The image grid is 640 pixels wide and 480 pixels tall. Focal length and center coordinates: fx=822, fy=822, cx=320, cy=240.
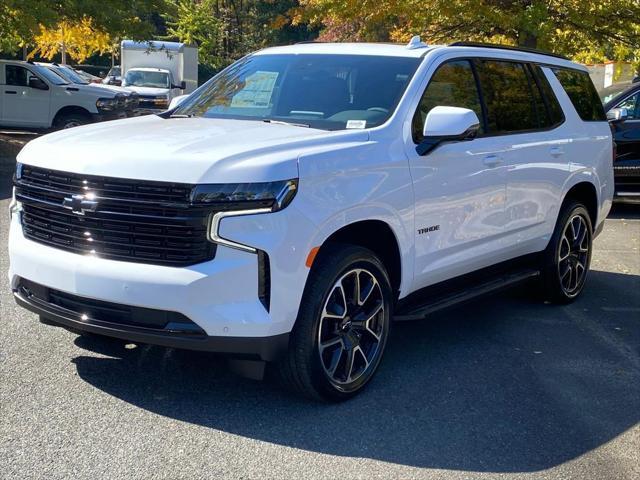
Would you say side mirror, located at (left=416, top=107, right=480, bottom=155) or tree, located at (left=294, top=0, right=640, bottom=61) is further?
tree, located at (left=294, top=0, right=640, bottom=61)

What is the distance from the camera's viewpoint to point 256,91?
569 cm

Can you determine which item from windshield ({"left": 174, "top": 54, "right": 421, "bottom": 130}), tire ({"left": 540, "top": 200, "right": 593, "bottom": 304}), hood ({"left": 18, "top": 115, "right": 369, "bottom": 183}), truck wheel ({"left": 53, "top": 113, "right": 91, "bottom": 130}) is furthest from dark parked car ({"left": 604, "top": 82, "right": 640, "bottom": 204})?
truck wheel ({"left": 53, "top": 113, "right": 91, "bottom": 130})

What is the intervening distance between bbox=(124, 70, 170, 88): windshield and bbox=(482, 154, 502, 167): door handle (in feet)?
66.8

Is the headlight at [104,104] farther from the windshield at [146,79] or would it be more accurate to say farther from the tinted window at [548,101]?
the tinted window at [548,101]

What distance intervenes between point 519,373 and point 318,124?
2.06 meters

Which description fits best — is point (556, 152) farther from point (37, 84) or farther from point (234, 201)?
point (37, 84)

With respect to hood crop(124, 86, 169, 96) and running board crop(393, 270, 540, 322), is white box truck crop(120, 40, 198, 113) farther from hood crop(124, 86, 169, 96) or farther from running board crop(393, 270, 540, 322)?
running board crop(393, 270, 540, 322)

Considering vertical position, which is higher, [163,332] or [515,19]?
[515,19]

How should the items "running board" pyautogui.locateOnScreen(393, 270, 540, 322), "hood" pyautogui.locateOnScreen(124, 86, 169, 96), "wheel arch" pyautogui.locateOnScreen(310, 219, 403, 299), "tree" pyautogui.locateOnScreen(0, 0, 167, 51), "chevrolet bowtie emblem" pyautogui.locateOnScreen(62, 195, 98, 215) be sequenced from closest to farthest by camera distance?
"chevrolet bowtie emblem" pyautogui.locateOnScreen(62, 195, 98, 215), "wheel arch" pyautogui.locateOnScreen(310, 219, 403, 299), "running board" pyautogui.locateOnScreen(393, 270, 540, 322), "tree" pyautogui.locateOnScreen(0, 0, 167, 51), "hood" pyautogui.locateOnScreen(124, 86, 169, 96)

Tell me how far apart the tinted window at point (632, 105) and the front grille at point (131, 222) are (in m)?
9.56

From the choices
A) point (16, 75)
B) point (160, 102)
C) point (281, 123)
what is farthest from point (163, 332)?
point (160, 102)

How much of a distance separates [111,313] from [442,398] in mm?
1966

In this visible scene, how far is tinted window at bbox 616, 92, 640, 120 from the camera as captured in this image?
11.9m

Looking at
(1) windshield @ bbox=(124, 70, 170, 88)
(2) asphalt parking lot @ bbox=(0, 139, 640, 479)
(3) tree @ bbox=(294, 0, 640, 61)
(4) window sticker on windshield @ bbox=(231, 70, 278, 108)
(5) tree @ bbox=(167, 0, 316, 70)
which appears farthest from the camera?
(5) tree @ bbox=(167, 0, 316, 70)
